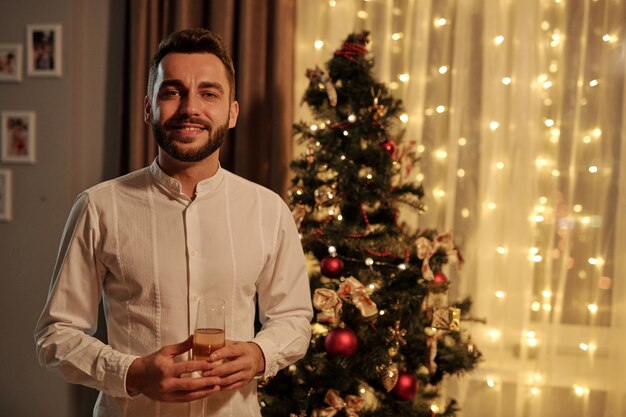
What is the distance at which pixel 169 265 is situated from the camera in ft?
4.55

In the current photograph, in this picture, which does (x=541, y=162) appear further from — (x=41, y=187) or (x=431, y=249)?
(x=41, y=187)

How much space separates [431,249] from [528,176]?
0.82m

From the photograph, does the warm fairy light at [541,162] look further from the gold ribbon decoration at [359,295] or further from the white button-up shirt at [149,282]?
the white button-up shirt at [149,282]

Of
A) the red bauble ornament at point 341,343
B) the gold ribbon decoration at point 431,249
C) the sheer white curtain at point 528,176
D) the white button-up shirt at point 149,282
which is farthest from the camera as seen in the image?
the sheer white curtain at point 528,176

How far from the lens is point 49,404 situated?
294 centimetres

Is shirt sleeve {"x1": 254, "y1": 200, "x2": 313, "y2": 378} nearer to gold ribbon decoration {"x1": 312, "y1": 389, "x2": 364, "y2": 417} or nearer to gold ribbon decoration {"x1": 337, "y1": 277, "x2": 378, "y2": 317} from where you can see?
gold ribbon decoration {"x1": 337, "y1": 277, "x2": 378, "y2": 317}

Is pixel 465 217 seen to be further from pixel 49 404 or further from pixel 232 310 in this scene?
pixel 49 404

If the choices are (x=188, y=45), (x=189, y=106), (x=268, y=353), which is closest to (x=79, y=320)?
(x=268, y=353)

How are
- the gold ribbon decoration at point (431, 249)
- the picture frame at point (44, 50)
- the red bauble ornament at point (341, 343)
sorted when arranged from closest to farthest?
the red bauble ornament at point (341, 343) < the gold ribbon decoration at point (431, 249) < the picture frame at point (44, 50)

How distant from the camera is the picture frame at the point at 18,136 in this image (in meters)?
2.93

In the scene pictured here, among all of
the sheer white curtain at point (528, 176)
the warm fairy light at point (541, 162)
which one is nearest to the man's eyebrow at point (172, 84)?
the sheer white curtain at point (528, 176)

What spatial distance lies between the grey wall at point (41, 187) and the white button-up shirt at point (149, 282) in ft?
5.52

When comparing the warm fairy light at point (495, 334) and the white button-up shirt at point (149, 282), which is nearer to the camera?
the white button-up shirt at point (149, 282)

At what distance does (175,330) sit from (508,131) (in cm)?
205
